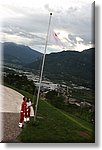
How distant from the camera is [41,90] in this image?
1698 mm

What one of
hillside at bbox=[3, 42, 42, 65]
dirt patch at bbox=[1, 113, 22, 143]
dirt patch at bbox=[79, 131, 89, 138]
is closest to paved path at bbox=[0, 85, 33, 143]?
dirt patch at bbox=[1, 113, 22, 143]

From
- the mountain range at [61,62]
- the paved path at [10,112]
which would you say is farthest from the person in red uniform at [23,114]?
the mountain range at [61,62]

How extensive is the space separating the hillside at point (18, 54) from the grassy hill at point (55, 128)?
0.25m

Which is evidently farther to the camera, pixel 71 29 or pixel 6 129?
pixel 71 29

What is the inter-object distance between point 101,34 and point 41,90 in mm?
Result: 459

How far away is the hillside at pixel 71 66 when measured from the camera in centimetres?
171

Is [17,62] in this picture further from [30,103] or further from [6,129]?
[6,129]

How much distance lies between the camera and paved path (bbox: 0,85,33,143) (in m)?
1.62

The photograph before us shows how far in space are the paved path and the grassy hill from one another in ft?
0.15

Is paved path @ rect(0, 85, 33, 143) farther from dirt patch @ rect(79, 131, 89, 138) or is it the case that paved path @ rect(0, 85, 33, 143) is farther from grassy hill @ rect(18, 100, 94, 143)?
dirt patch @ rect(79, 131, 89, 138)

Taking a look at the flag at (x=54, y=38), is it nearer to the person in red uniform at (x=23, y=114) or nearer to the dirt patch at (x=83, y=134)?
the person in red uniform at (x=23, y=114)

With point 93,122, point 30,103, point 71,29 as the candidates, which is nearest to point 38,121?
point 30,103

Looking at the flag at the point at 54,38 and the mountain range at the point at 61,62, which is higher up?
the flag at the point at 54,38

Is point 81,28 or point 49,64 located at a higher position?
point 81,28
